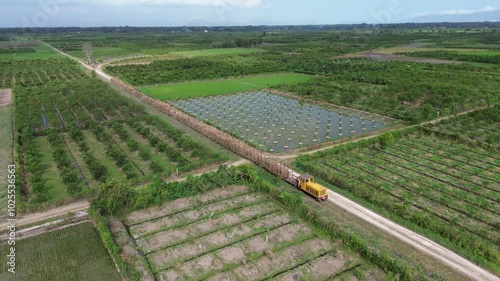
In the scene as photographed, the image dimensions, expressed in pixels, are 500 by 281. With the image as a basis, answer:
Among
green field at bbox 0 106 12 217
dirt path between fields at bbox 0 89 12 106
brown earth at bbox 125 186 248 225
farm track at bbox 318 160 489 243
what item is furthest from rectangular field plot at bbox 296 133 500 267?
dirt path between fields at bbox 0 89 12 106

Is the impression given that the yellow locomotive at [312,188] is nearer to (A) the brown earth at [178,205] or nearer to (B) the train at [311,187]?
(B) the train at [311,187]

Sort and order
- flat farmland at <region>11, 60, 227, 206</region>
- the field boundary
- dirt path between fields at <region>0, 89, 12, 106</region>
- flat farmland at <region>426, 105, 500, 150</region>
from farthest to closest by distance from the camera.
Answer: dirt path between fields at <region>0, 89, 12, 106</region> < flat farmland at <region>426, 105, 500, 150</region> < the field boundary < flat farmland at <region>11, 60, 227, 206</region>

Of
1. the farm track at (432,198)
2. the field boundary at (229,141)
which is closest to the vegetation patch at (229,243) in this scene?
the field boundary at (229,141)

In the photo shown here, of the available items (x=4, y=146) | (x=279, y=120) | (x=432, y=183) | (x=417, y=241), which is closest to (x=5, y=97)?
(x=4, y=146)

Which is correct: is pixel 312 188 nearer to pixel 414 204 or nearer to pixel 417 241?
pixel 414 204

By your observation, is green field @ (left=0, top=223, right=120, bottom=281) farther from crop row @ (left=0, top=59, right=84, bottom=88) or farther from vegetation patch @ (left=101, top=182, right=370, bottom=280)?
crop row @ (left=0, top=59, right=84, bottom=88)

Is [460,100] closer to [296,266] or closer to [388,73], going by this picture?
[388,73]

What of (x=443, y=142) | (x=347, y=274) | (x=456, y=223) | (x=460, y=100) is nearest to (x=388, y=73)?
(x=460, y=100)
